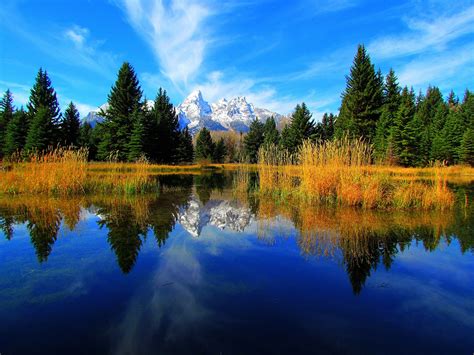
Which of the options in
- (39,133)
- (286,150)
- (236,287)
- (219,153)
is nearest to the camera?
(236,287)

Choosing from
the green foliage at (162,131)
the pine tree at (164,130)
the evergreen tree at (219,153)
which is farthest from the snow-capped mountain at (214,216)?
the evergreen tree at (219,153)

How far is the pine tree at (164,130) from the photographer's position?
32531 millimetres

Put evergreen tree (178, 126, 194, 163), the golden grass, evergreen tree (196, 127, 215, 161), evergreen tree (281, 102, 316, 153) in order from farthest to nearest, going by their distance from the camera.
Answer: evergreen tree (196, 127, 215, 161)
evergreen tree (178, 126, 194, 163)
evergreen tree (281, 102, 316, 153)
the golden grass

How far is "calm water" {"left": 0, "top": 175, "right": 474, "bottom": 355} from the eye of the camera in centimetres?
226

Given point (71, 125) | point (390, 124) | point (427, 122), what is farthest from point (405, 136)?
point (71, 125)

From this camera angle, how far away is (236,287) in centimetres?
321

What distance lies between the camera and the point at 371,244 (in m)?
4.71

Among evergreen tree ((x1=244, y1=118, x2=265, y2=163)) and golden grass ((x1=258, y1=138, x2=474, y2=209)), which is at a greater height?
evergreen tree ((x1=244, y1=118, x2=265, y2=163))

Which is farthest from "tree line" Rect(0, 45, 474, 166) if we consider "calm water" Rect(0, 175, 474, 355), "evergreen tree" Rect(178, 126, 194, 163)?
"calm water" Rect(0, 175, 474, 355)

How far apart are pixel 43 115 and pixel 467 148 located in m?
42.2

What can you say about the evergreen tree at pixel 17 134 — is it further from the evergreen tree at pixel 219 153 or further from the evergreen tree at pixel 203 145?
the evergreen tree at pixel 219 153

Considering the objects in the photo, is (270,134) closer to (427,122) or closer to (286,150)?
(427,122)

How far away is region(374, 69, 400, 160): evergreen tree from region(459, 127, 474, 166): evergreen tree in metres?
7.55

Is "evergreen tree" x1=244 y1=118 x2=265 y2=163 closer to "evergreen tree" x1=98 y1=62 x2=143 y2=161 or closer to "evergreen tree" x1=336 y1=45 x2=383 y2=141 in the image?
"evergreen tree" x1=336 y1=45 x2=383 y2=141
